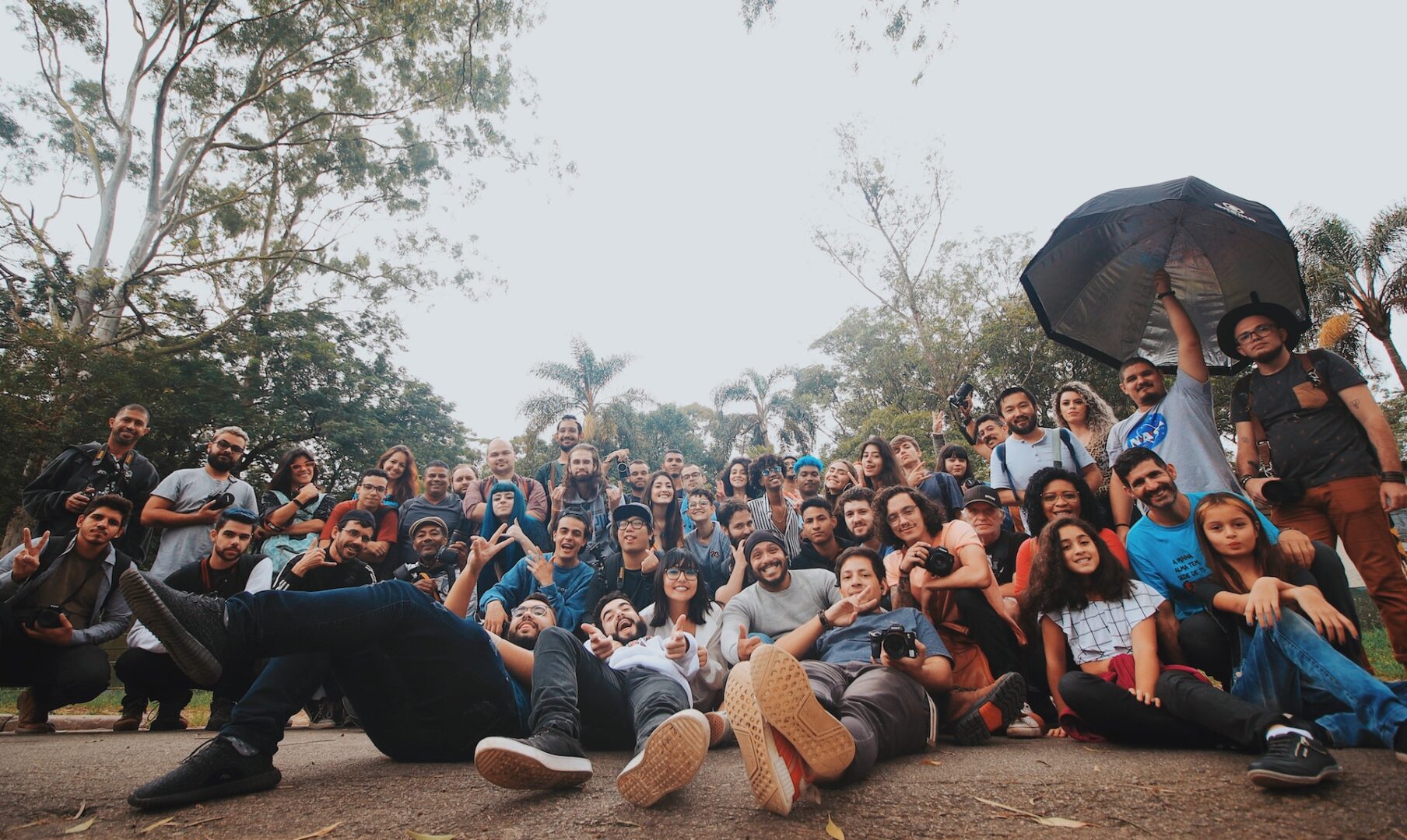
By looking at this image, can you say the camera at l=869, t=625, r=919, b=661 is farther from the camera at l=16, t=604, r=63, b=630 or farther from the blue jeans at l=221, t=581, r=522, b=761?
the camera at l=16, t=604, r=63, b=630

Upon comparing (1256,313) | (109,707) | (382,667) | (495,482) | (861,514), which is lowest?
(109,707)

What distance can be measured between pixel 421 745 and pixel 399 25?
15483 millimetres

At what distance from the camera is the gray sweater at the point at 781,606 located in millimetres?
3742

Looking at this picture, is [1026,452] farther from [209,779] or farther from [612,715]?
[209,779]

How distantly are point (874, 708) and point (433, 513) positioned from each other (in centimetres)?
469

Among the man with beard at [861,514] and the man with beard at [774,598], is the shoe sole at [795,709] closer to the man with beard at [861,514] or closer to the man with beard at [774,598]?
the man with beard at [774,598]

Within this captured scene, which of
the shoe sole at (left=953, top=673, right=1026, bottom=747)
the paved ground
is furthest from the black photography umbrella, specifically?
the paved ground

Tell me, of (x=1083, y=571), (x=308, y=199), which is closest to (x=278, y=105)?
(x=308, y=199)

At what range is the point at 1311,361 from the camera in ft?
12.1

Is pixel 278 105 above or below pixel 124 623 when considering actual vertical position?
above

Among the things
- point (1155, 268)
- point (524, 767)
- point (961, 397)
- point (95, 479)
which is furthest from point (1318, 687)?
point (95, 479)

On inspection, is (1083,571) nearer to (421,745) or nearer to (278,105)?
(421,745)

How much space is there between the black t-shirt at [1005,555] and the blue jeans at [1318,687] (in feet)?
5.27

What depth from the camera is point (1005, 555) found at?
421 cm
